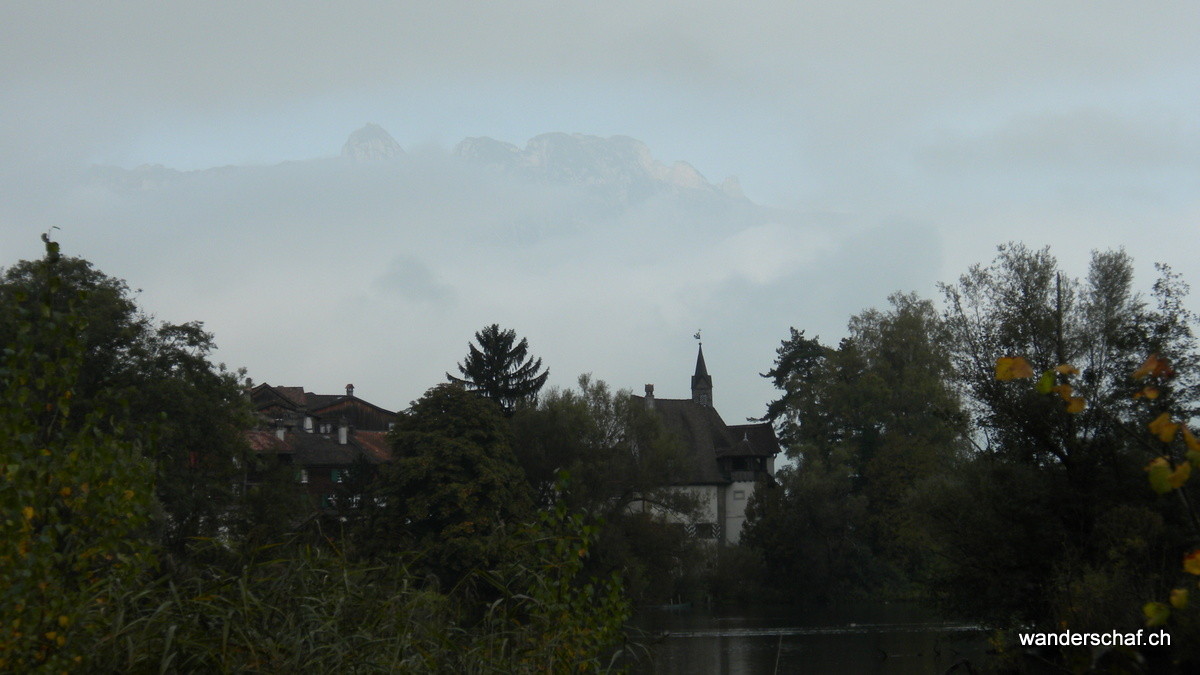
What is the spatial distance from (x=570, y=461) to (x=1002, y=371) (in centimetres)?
4702

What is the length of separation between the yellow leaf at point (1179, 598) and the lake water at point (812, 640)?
1040 inches

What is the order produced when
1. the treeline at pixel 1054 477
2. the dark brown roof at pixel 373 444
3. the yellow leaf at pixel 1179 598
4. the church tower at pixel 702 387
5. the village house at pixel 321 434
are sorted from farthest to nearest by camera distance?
the church tower at pixel 702 387, the dark brown roof at pixel 373 444, the village house at pixel 321 434, the treeline at pixel 1054 477, the yellow leaf at pixel 1179 598

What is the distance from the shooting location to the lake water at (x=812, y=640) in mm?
35188

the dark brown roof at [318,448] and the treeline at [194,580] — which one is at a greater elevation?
the dark brown roof at [318,448]

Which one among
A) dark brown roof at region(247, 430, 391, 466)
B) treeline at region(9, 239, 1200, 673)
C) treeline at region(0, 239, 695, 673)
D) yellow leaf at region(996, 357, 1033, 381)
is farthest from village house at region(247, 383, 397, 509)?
yellow leaf at region(996, 357, 1033, 381)

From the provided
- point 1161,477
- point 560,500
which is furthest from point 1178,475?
point 560,500

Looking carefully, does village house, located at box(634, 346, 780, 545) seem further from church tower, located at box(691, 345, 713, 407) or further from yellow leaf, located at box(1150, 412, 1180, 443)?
yellow leaf, located at box(1150, 412, 1180, 443)

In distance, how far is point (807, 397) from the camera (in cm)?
6538

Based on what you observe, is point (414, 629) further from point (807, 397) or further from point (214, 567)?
point (807, 397)

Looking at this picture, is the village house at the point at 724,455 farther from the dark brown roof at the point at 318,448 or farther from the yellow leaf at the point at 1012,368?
the yellow leaf at the point at 1012,368

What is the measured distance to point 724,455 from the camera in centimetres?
7825

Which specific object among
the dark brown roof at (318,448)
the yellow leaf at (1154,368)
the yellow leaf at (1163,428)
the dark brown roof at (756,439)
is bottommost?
the yellow leaf at (1163,428)

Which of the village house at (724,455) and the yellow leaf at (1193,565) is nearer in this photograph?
the yellow leaf at (1193,565)

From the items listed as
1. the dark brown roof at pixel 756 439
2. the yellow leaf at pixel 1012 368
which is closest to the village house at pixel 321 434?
the dark brown roof at pixel 756 439
